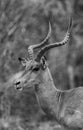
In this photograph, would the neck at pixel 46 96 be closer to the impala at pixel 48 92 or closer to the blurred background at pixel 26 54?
the impala at pixel 48 92

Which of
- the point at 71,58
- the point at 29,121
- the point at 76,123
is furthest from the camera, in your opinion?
the point at 71,58

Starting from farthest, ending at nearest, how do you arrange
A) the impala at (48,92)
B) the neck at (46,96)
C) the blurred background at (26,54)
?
the blurred background at (26,54), the neck at (46,96), the impala at (48,92)

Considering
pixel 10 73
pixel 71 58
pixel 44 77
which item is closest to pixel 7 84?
pixel 10 73

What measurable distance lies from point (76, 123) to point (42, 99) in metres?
1.05

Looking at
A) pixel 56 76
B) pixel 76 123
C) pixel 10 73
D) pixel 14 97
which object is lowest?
pixel 56 76

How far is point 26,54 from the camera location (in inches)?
632

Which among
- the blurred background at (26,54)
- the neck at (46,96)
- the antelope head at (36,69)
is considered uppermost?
the antelope head at (36,69)

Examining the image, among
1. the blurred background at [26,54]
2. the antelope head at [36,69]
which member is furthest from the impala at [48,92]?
the blurred background at [26,54]

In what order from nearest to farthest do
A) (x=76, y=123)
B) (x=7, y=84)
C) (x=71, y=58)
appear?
(x=76, y=123), (x=7, y=84), (x=71, y=58)

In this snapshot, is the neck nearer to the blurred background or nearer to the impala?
the impala

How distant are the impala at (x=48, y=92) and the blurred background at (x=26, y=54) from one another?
7.50 ft

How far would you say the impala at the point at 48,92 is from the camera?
1067 centimetres

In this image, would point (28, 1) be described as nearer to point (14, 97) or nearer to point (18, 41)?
point (18, 41)

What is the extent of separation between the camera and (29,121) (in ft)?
58.5
